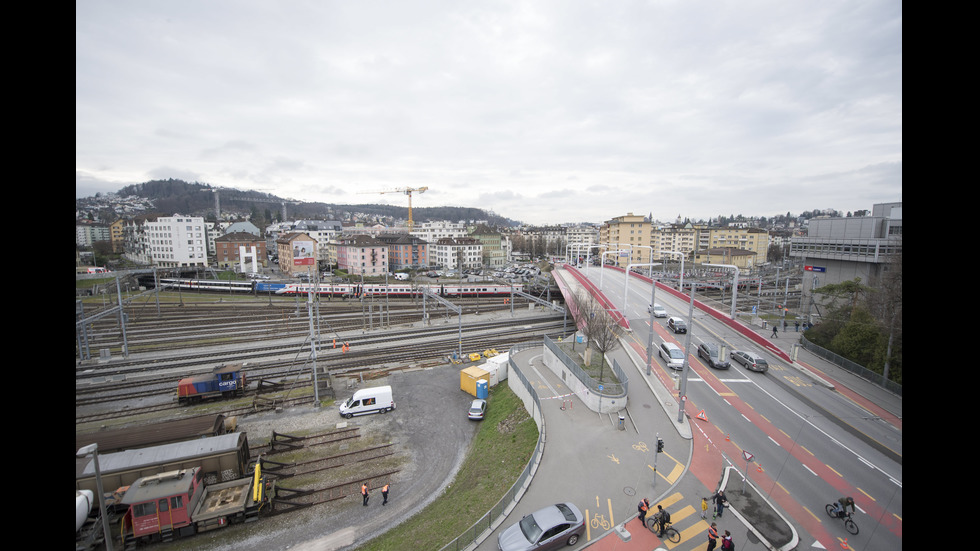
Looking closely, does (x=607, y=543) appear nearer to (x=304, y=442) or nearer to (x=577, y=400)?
(x=577, y=400)

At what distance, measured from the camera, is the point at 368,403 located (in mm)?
19047

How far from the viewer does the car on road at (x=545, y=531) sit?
8.62m

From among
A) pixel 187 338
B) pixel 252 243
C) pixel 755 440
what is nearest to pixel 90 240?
pixel 252 243

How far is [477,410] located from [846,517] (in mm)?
13331

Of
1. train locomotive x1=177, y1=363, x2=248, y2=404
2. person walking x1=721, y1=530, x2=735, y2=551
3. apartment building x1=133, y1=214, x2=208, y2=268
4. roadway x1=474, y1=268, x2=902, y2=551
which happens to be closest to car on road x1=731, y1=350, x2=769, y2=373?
roadway x1=474, y1=268, x2=902, y2=551

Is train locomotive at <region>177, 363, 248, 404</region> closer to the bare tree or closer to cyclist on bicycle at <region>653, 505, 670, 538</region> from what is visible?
the bare tree

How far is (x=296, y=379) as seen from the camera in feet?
74.8

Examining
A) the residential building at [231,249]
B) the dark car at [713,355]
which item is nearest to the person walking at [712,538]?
the dark car at [713,355]

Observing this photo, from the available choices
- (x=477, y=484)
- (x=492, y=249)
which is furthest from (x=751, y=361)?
(x=492, y=249)

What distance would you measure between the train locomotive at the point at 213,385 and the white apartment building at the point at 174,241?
5958cm

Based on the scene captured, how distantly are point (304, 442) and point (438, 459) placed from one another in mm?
6063

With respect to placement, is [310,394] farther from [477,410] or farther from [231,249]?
[231,249]

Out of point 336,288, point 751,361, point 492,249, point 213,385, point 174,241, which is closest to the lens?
point 751,361

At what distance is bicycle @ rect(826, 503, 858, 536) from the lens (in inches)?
349
